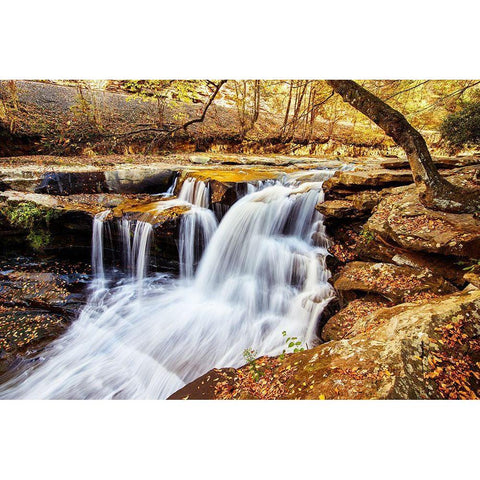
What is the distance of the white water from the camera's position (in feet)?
10.7

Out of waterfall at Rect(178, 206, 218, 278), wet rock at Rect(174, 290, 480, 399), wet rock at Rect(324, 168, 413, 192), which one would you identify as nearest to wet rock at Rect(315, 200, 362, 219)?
wet rock at Rect(324, 168, 413, 192)

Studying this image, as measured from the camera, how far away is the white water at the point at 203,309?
3.26 meters

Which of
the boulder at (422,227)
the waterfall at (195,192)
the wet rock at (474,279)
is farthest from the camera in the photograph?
the waterfall at (195,192)

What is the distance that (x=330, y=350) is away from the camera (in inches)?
85.8

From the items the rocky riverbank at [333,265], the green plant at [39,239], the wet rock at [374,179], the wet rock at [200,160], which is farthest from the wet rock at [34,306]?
the wet rock at [374,179]

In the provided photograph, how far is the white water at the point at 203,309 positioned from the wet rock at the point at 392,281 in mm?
532

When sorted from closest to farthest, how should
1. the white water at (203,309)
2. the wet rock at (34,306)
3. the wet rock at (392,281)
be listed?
1. the wet rock at (392,281)
2. the white water at (203,309)
3. the wet rock at (34,306)

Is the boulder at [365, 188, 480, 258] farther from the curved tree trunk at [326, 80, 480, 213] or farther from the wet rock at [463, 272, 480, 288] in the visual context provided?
the wet rock at [463, 272, 480, 288]

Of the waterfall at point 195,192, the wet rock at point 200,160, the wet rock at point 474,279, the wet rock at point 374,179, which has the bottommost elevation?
the wet rock at point 474,279

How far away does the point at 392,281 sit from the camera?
3.21m

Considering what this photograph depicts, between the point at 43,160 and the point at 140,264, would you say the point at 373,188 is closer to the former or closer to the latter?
the point at 140,264

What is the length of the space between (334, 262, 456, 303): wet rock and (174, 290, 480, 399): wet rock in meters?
0.58

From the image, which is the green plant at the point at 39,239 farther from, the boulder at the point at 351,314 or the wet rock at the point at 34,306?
the boulder at the point at 351,314
